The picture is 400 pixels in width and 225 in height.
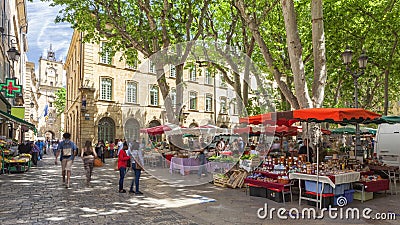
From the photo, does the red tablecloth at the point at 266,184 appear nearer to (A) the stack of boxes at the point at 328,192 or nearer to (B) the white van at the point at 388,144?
(A) the stack of boxes at the point at 328,192

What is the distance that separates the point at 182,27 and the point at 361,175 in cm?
1004

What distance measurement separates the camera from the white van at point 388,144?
12.7m

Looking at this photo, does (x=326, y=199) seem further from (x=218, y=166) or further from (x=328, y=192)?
(x=218, y=166)

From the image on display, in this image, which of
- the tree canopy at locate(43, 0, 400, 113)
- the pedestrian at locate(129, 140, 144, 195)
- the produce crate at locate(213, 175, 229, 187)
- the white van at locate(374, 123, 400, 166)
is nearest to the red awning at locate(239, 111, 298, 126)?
the produce crate at locate(213, 175, 229, 187)

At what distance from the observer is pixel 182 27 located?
51.6 feet

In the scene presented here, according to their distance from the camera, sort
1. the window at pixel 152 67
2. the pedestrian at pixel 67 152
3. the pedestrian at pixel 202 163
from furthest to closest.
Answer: the pedestrian at pixel 202 163, the pedestrian at pixel 67 152, the window at pixel 152 67

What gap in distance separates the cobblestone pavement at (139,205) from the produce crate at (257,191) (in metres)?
0.17

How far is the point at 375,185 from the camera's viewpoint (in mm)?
8773

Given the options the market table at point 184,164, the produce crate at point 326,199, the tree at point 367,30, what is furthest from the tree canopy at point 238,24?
the produce crate at point 326,199

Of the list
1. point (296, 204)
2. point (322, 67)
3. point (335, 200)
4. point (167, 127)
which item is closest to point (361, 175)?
point (335, 200)

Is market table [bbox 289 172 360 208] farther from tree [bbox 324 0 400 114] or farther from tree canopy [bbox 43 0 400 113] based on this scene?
tree [bbox 324 0 400 114]

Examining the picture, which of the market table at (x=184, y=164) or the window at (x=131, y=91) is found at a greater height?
the window at (x=131, y=91)

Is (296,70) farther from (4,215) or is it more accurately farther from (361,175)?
(4,215)

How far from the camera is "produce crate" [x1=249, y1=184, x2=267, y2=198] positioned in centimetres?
895
